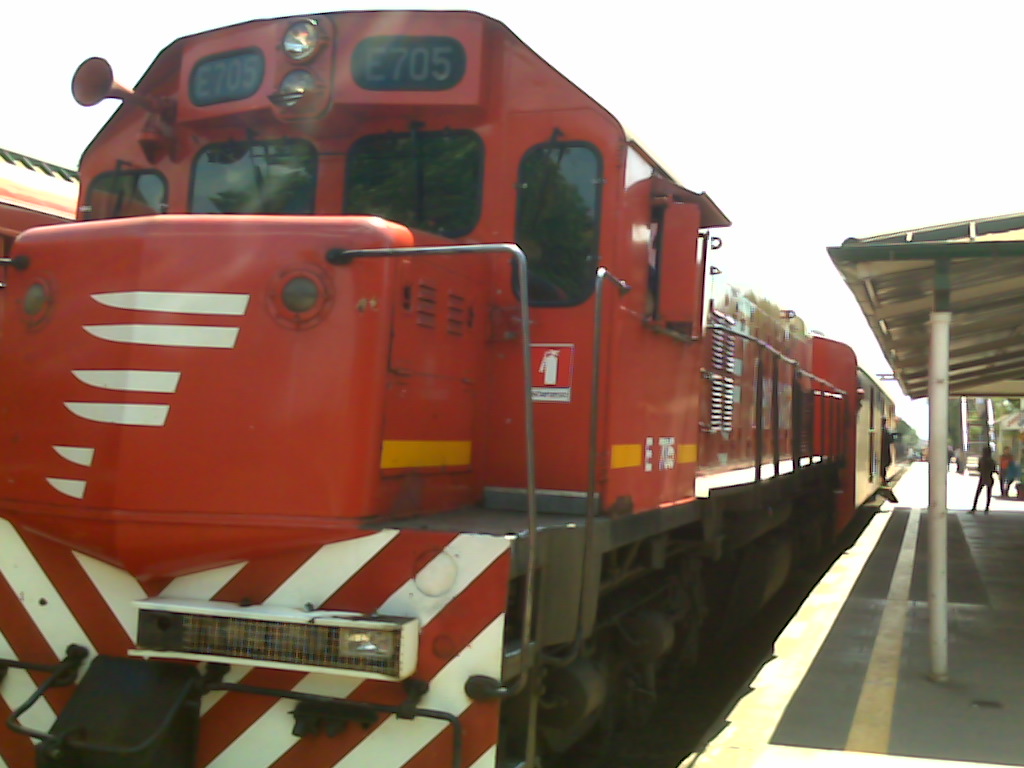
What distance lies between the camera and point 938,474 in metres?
5.29

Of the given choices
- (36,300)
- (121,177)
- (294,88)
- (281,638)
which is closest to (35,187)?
(121,177)

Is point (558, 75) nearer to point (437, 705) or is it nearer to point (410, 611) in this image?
point (410, 611)

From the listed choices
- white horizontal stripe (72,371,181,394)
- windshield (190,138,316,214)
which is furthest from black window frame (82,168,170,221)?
white horizontal stripe (72,371,181,394)

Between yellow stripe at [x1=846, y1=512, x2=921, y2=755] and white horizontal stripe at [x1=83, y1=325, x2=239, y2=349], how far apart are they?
3.17 metres

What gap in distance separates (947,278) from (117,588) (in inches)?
184

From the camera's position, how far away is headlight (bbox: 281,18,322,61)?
367 cm

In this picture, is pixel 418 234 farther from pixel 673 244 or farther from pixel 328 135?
pixel 673 244

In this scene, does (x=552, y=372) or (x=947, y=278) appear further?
(x=947, y=278)

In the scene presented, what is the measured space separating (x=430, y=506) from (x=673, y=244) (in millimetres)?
1546

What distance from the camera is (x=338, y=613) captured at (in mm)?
2848

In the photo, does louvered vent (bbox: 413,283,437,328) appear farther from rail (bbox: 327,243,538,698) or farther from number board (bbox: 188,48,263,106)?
number board (bbox: 188,48,263,106)

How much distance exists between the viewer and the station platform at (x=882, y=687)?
4.07 meters

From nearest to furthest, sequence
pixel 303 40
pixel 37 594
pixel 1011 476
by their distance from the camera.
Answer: pixel 37 594 → pixel 303 40 → pixel 1011 476

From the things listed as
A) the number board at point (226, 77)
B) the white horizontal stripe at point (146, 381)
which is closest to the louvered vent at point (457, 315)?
the white horizontal stripe at point (146, 381)
